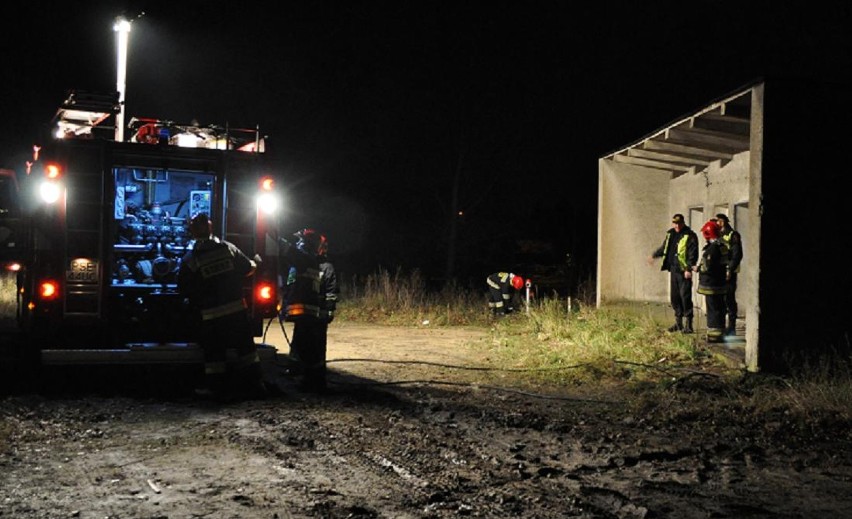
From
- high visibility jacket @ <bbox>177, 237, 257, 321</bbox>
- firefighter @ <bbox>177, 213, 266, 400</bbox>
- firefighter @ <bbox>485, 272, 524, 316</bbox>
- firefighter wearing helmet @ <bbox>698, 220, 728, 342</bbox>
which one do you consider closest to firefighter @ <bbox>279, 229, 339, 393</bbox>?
firefighter @ <bbox>177, 213, 266, 400</bbox>

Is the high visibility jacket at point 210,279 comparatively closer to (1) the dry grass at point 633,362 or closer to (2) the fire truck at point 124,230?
(2) the fire truck at point 124,230

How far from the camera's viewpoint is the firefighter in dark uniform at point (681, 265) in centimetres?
1105

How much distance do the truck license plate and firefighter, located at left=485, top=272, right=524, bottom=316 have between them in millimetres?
8501

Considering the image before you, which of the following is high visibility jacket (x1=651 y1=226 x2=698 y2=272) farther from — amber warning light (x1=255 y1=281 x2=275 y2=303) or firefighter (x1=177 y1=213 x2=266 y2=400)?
firefighter (x1=177 y1=213 x2=266 y2=400)

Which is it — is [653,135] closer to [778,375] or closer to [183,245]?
[778,375]

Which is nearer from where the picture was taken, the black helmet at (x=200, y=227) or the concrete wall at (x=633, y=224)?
the black helmet at (x=200, y=227)

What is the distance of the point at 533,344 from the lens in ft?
37.2

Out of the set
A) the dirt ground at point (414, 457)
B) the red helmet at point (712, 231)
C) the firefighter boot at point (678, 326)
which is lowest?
the dirt ground at point (414, 457)

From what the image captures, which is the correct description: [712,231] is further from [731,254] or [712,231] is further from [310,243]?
[310,243]

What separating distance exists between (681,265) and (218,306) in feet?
21.5

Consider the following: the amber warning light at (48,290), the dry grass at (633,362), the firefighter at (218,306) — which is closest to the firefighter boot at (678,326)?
the dry grass at (633,362)

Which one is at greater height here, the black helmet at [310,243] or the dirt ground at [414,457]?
the black helmet at [310,243]

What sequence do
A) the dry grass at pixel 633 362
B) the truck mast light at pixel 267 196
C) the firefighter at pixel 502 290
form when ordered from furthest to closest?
the firefighter at pixel 502 290, the truck mast light at pixel 267 196, the dry grass at pixel 633 362

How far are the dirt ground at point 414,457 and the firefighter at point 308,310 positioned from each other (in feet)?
0.79
